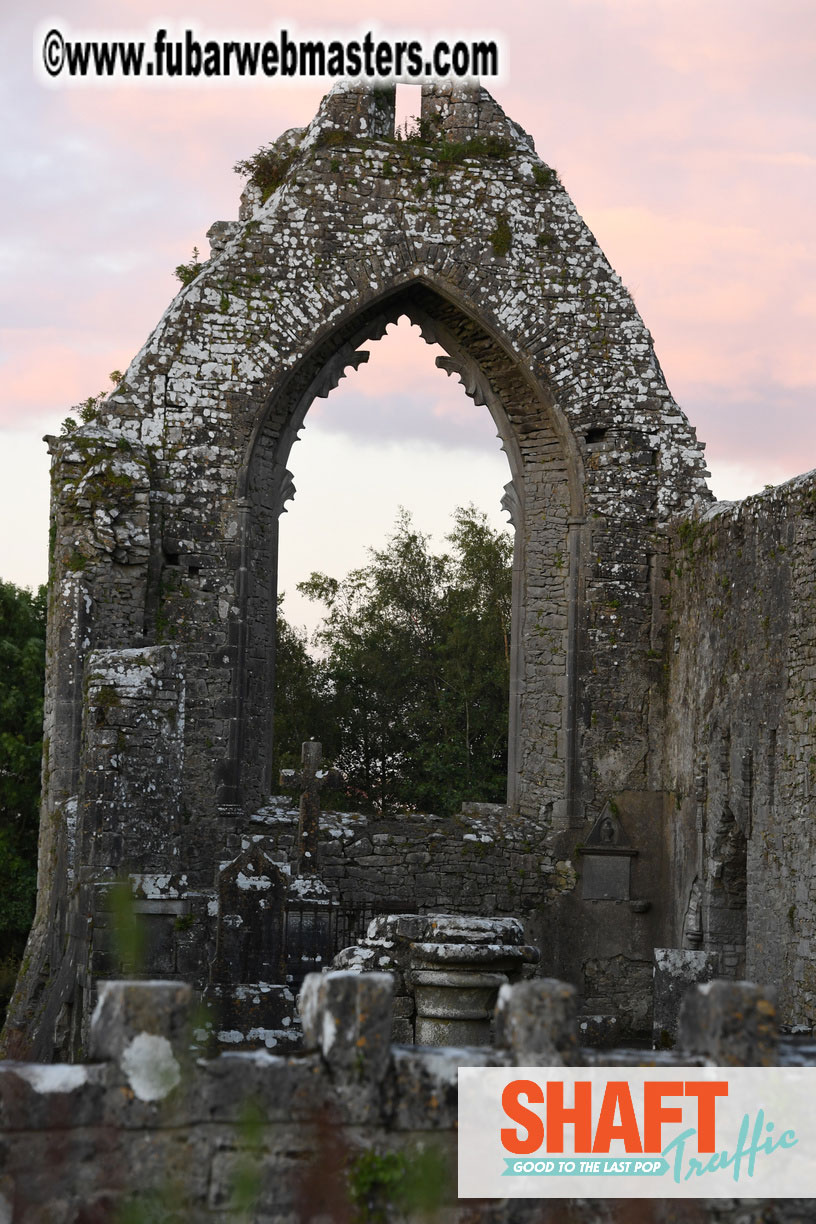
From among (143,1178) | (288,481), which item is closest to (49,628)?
(288,481)

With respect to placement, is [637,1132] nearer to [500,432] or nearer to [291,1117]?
[291,1117]

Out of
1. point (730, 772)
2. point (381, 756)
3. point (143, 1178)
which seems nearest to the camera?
point (143, 1178)

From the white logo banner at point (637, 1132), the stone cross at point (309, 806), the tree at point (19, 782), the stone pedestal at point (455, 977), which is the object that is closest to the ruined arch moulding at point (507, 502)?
the stone cross at point (309, 806)

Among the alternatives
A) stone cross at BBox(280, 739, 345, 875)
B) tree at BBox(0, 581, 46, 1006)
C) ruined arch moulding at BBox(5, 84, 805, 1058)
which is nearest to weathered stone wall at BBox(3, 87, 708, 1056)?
ruined arch moulding at BBox(5, 84, 805, 1058)

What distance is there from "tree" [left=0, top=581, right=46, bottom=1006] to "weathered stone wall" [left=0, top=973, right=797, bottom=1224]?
20.0 metres

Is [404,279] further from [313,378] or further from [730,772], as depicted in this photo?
[730,772]

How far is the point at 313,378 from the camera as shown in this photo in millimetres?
15094

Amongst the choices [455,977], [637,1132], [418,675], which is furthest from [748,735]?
[418,675]

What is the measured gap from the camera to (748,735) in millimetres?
12914

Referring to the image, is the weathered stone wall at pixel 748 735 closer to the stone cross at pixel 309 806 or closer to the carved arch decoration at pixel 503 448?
the carved arch decoration at pixel 503 448

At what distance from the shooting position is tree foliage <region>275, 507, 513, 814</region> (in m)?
25.4

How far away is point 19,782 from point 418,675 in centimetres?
637

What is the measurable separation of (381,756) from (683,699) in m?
12.2

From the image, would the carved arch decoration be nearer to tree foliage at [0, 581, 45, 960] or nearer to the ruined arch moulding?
the ruined arch moulding
